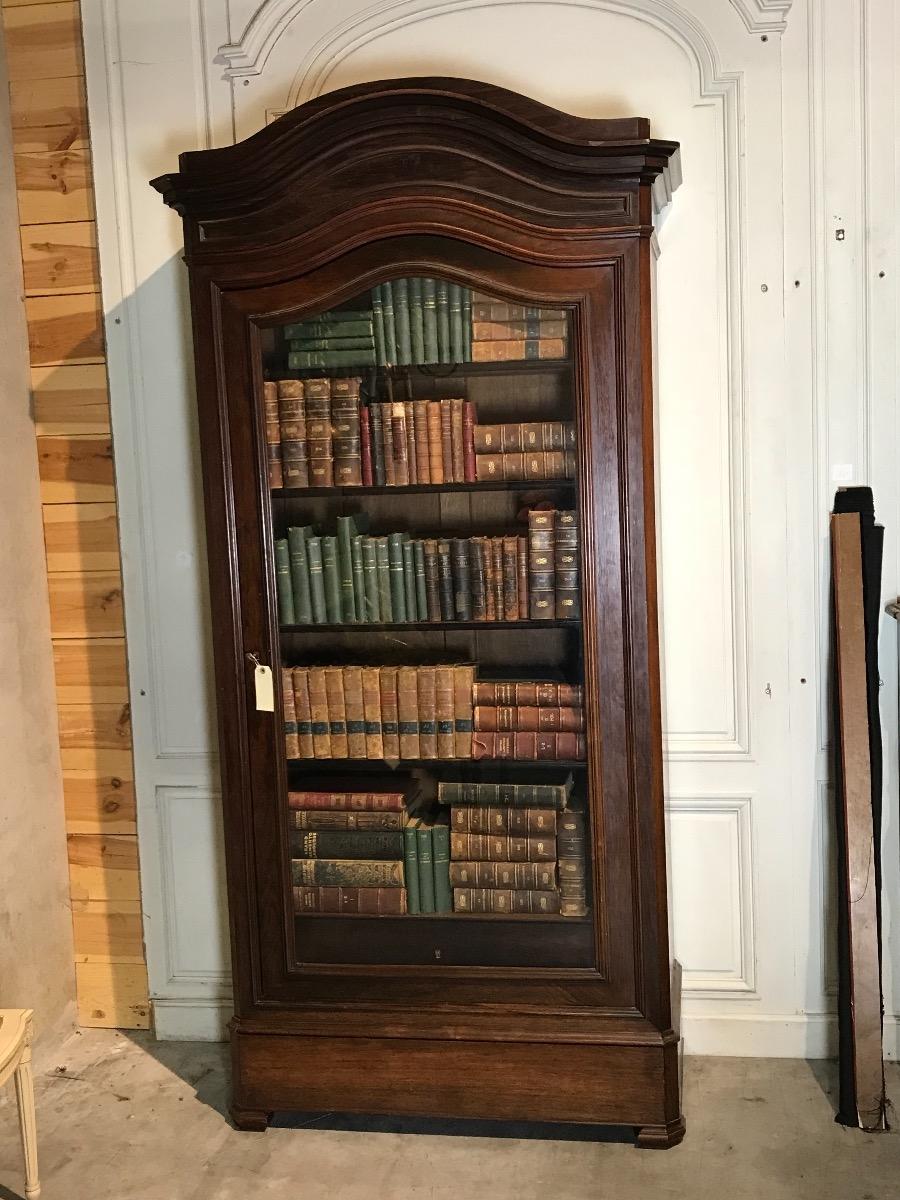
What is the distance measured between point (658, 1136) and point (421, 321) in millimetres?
1741

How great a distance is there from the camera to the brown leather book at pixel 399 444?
2.34 m

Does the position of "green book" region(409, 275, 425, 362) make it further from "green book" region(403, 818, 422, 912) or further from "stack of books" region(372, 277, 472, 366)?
"green book" region(403, 818, 422, 912)

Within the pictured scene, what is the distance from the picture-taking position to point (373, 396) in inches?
92.4

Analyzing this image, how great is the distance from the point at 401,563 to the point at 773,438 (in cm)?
92

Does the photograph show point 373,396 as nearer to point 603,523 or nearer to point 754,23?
point 603,523

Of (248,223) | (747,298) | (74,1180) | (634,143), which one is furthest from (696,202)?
(74,1180)

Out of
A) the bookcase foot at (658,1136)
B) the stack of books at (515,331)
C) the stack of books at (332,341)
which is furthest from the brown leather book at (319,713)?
the bookcase foot at (658,1136)

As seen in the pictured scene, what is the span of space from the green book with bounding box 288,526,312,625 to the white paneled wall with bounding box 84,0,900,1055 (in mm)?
544

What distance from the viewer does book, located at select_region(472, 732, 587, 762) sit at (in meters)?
2.33

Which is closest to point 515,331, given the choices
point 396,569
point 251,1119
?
point 396,569

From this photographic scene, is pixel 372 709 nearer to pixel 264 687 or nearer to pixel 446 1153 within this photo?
pixel 264 687

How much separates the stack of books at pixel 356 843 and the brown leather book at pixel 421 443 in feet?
2.23

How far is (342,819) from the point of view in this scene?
8.00 feet

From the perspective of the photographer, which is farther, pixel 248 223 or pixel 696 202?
pixel 696 202
